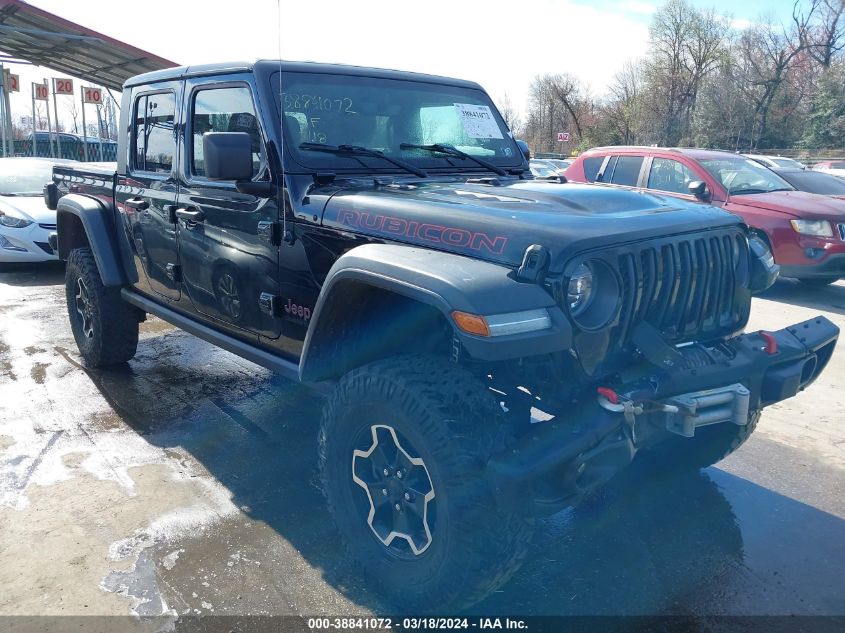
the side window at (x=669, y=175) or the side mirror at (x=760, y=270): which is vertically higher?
the side window at (x=669, y=175)

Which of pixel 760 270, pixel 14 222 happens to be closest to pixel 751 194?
pixel 760 270

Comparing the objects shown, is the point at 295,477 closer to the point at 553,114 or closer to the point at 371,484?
the point at 371,484

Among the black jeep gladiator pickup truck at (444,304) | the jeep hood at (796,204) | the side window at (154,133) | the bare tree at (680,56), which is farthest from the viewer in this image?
the bare tree at (680,56)

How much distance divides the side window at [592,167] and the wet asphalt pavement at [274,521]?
4.86 meters

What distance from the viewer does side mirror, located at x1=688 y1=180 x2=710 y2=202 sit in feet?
26.5

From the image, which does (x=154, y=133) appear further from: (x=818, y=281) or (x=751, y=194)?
(x=818, y=281)

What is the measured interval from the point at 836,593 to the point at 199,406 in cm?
376

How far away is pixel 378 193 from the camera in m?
3.16

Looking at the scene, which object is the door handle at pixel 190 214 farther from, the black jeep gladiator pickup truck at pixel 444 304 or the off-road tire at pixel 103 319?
the off-road tire at pixel 103 319

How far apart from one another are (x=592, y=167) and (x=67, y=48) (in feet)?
35.2

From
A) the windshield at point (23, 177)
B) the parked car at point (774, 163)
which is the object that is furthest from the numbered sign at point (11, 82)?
the parked car at point (774, 163)

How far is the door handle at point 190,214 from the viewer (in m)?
3.82

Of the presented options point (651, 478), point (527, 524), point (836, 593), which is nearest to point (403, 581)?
point (527, 524)

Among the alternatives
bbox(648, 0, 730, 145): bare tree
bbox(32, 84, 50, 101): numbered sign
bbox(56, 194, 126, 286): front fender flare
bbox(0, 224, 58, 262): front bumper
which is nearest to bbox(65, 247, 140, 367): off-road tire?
bbox(56, 194, 126, 286): front fender flare
